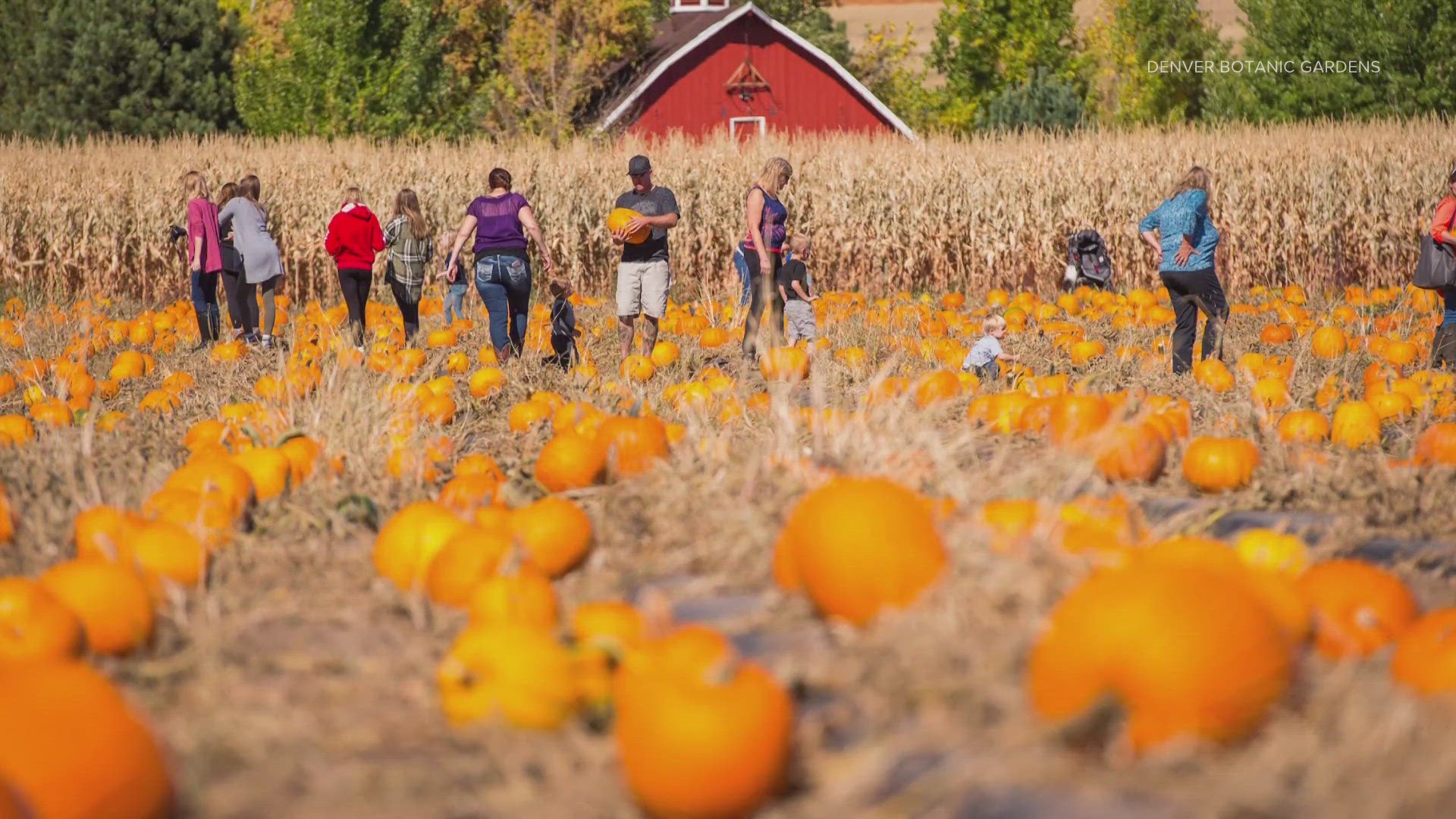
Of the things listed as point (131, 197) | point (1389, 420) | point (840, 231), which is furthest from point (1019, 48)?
point (1389, 420)

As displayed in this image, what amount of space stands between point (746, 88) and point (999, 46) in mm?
8920

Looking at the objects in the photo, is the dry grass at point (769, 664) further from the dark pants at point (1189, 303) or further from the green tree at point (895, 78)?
the green tree at point (895, 78)

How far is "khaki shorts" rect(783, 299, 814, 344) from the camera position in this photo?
9.95 m

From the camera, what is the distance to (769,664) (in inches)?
113

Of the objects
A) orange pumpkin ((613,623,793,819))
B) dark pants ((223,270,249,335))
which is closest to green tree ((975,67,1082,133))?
Answer: dark pants ((223,270,249,335))

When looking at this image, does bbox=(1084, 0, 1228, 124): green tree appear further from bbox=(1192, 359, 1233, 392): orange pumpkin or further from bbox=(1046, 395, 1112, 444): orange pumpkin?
bbox=(1046, 395, 1112, 444): orange pumpkin

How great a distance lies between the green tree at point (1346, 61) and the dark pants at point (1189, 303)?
2737 centimetres

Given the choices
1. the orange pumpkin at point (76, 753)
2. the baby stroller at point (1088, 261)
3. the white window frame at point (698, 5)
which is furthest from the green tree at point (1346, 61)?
the orange pumpkin at point (76, 753)

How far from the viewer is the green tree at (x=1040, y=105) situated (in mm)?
34219

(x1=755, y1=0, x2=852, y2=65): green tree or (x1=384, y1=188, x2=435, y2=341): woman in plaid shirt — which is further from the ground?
(x1=755, y1=0, x2=852, y2=65): green tree

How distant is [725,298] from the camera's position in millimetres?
17062

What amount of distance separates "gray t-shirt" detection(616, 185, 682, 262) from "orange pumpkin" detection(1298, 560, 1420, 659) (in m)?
6.91

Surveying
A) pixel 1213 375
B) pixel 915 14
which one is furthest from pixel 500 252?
pixel 915 14

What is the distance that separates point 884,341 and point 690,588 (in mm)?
7076
